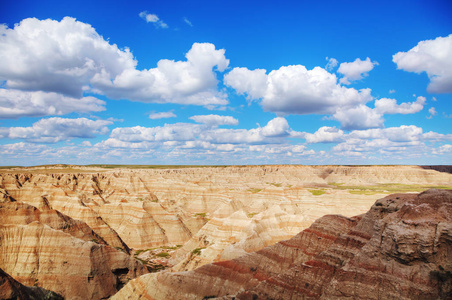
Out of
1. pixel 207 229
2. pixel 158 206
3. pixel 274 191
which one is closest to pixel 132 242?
pixel 158 206

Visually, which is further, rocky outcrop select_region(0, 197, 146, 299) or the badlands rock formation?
rocky outcrop select_region(0, 197, 146, 299)

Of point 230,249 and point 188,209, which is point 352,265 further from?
point 188,209

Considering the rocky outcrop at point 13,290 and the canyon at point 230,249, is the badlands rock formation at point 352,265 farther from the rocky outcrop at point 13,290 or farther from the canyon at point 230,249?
the rocky outcrop at point 13,290

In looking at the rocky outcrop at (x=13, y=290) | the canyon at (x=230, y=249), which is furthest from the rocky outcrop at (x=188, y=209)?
the rocky outcrop at (x=13, y=290)

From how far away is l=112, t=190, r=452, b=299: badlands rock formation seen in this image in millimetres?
16094

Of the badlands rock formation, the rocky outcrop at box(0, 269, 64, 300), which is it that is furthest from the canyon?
the rocky outcrop at box(0, 269, 64, 300)

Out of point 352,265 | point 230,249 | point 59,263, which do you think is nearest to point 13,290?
point 59,263

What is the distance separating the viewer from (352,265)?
728 inches

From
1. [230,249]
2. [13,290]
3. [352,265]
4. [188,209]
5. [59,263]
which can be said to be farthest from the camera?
[188,209]

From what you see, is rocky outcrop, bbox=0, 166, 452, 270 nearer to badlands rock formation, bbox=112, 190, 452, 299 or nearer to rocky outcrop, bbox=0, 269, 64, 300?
badlands rock formation, bbox=112, 190, 452, 299

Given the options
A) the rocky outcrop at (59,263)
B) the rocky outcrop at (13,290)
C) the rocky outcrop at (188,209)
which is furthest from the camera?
the rocky outcrop at (188,209)

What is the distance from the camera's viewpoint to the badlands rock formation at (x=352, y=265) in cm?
1609

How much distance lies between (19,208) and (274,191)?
59.9m

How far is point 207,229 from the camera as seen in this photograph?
47.8 metres
